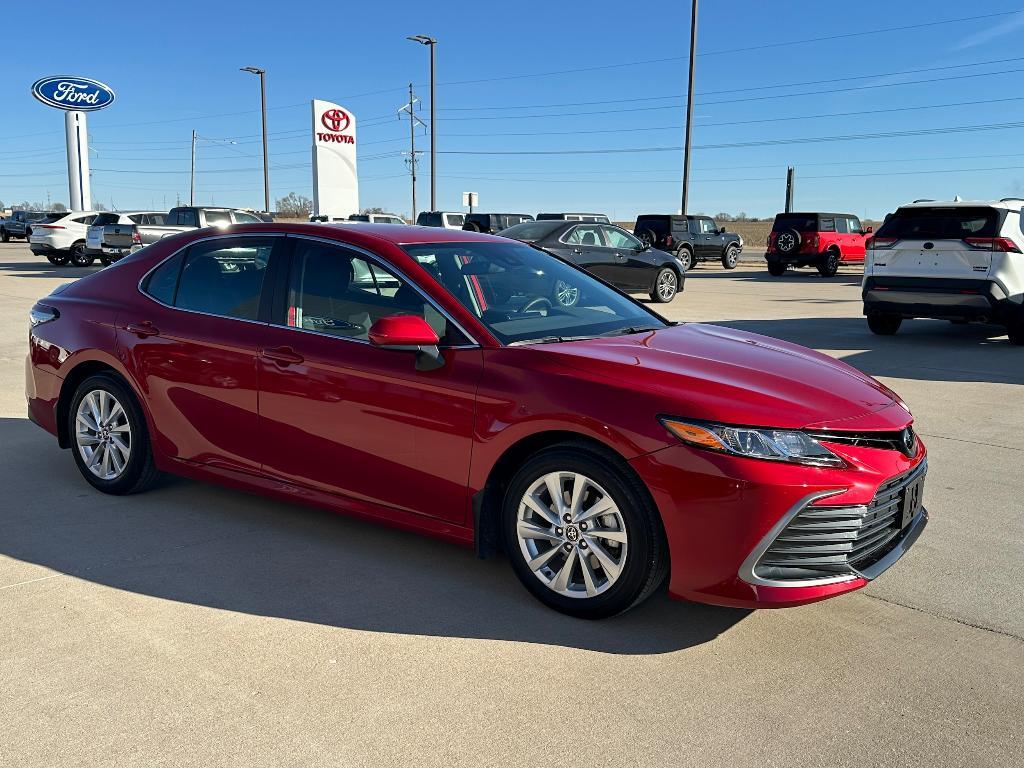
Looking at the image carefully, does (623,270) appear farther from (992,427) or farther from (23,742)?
(23,742)

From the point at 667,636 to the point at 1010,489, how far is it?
3.12 meters

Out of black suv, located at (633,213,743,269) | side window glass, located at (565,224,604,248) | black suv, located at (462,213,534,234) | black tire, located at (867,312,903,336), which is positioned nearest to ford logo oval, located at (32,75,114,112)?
black suv, located at (462,213,534,234)

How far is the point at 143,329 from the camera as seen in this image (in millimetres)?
5000

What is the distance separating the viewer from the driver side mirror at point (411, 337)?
3.83 m

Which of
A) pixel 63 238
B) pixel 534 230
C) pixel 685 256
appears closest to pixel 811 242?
pixel 685 256

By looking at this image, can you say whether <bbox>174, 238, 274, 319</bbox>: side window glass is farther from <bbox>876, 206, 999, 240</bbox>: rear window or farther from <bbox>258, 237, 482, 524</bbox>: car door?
<bbox>876, 206, 999, 240</bbox>: rear window

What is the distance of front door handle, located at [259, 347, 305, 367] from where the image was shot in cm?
436

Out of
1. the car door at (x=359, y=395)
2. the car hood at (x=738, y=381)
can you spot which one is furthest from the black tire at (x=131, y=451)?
the car hood at (x=738, y=381)

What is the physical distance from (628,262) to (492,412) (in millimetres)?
15333

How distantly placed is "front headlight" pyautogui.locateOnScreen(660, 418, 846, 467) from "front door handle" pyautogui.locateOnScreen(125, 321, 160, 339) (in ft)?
9.77

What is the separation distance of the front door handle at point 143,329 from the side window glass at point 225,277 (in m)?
0.18

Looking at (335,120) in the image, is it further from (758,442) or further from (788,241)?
(758,442)

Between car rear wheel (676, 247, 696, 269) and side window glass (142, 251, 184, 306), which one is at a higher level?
side window glass (142, 251, 184, 306)

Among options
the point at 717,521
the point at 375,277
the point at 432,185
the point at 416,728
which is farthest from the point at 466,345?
the point at 432,185
